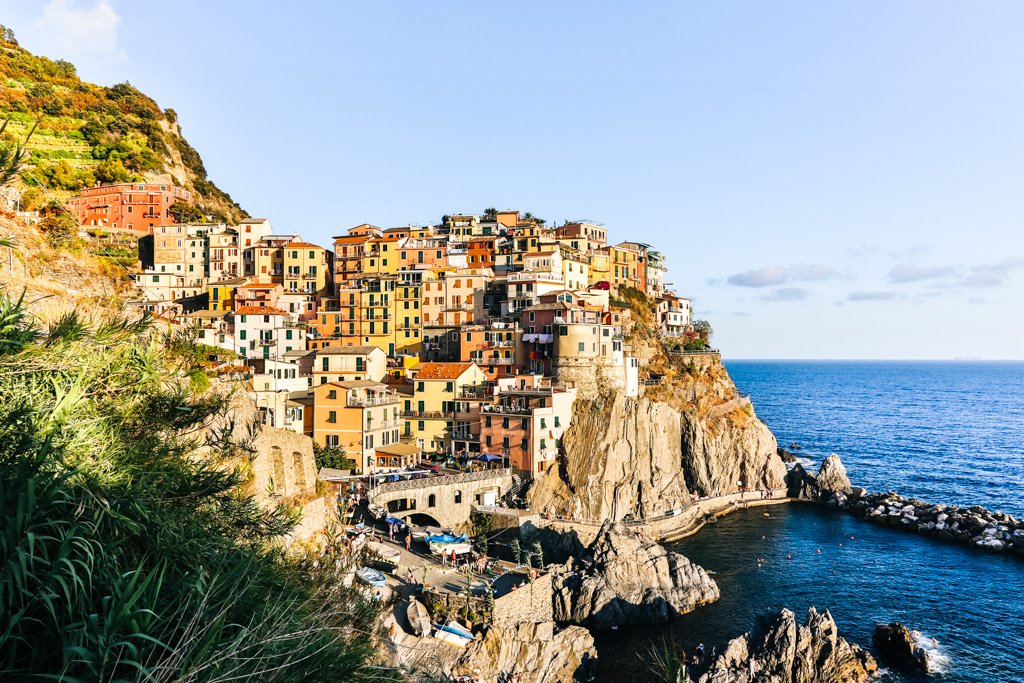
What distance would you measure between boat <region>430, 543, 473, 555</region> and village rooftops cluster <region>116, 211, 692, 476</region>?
13.1 meters

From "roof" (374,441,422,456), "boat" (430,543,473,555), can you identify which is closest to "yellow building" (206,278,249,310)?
"roof" (374,441,422,456)

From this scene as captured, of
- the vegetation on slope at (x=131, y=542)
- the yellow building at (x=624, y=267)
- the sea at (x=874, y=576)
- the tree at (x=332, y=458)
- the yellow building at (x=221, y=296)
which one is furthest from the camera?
the yellow building at (x=624, y=267)

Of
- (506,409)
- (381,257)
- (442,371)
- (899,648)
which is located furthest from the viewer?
(381,257)

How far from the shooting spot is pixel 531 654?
31.1 meters

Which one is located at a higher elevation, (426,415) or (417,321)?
(417,321)

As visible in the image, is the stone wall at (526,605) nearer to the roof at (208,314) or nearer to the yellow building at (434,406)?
the yellow building at (434,406)

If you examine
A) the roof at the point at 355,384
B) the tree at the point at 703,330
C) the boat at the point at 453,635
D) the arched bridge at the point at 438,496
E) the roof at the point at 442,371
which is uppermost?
the tree at the point at 703,330

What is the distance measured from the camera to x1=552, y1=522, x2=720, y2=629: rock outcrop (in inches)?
1486

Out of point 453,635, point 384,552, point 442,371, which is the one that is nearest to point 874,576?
point 453,635

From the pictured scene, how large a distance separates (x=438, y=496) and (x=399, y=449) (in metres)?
7.93

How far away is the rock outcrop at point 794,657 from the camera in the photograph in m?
29.7

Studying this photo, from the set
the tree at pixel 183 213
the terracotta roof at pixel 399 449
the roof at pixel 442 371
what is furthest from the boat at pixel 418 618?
the tree at pixel 183 213

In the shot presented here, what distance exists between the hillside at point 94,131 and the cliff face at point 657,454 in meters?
62.2

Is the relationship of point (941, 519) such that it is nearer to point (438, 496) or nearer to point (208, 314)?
point (438, 496)
